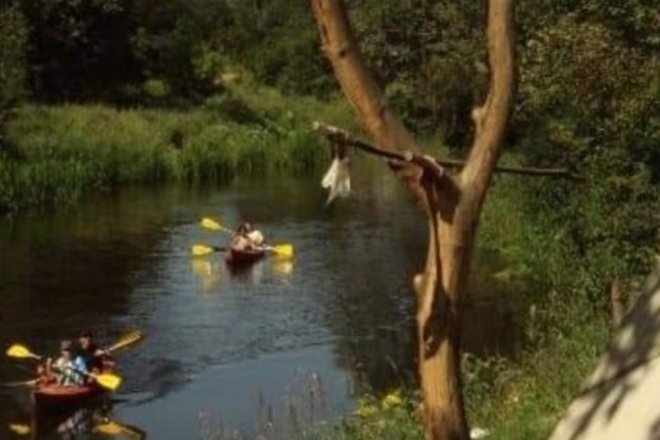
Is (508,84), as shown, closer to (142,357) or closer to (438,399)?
(438,399)

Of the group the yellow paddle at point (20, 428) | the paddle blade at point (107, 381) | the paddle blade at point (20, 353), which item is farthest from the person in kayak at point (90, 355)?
the yellow paddle at point (20, 428)

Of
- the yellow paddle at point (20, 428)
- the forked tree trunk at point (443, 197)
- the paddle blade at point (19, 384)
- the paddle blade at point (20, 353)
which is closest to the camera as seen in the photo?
the forked tree trunk at point (443, 197)

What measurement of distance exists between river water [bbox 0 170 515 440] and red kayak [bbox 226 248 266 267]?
0.34 meters

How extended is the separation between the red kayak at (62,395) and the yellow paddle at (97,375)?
0.11 m

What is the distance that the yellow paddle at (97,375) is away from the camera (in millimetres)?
16156

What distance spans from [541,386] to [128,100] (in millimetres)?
37907

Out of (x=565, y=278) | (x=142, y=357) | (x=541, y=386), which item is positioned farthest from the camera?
(x=142, y=357)

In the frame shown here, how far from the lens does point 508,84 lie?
5.75 metres

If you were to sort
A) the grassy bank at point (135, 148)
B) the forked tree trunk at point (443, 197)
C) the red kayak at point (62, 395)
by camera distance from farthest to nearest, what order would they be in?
the grassy bank at point (135, 148) < the red kayak at point (62, 395) < the forked tree trunk at point (443, 197)

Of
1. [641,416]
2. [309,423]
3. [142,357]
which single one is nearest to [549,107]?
[309,423]

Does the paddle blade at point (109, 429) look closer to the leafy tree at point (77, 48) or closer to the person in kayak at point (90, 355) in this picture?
→ the person in kayak at point (90, 355)

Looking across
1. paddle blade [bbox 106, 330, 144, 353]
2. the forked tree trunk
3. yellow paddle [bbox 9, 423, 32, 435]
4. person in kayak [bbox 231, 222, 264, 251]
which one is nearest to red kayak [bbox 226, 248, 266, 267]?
person in kayak [bbox 231, 222, 264, 251]

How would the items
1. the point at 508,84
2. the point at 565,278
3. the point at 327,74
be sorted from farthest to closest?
the point at 327,74
the point at 565,278
the point at 508,84

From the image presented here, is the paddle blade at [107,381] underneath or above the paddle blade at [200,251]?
underneath
